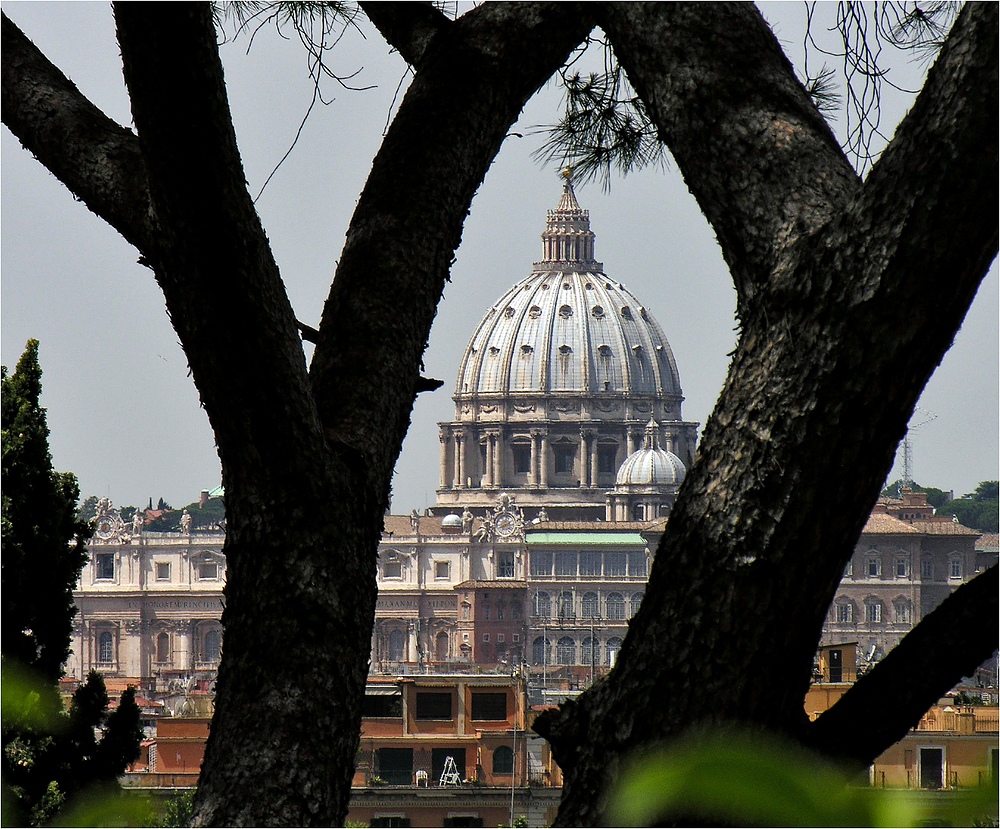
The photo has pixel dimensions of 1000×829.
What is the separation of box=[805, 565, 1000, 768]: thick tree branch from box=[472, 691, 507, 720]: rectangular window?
24.4m

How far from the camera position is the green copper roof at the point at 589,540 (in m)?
72.2

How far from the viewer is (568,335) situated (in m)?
91.9

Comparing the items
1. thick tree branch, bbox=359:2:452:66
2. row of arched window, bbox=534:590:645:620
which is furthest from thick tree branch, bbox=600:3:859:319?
row of arched window, bbox=534:590:645:620

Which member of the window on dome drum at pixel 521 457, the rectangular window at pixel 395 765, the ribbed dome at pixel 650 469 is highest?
the window on dome drum at pixel 521 457

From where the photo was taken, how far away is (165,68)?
1.76 metres

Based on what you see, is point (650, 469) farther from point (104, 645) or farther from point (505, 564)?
point (104, 645)

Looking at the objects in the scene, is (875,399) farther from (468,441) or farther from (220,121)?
(468,441)

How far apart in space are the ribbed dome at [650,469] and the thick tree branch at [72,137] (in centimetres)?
7615

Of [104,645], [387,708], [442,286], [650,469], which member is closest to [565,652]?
[650,469]

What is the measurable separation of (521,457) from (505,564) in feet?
49.7

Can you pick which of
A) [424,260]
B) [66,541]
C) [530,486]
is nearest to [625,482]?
[530,486]

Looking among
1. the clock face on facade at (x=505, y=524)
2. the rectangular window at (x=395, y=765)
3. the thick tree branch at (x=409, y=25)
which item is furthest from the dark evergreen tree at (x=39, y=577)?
the clock face on facade at (x=505, y=524)

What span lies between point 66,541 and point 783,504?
279 inches

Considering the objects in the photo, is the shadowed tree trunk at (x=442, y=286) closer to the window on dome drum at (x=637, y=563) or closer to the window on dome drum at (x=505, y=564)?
the window on dome drum at (x=637, y=563)
